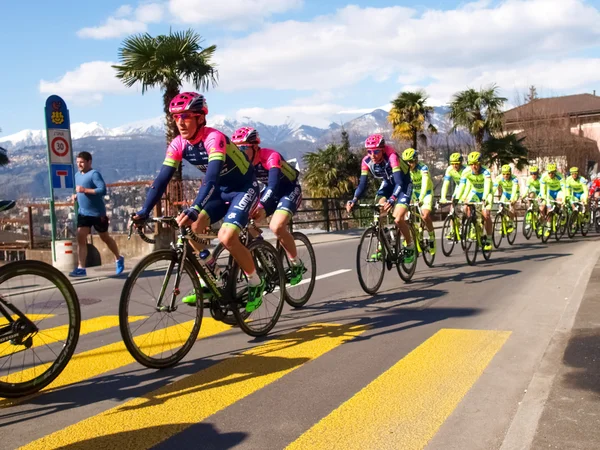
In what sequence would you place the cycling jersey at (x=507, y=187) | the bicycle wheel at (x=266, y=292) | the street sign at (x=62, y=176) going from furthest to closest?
the cycling jersey at (x=507, y=187), the street sign at (x=62, y=176), the bicycle wheel at (x=266, y=292)

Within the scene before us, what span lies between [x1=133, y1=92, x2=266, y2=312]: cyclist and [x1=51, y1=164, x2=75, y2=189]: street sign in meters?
7.85

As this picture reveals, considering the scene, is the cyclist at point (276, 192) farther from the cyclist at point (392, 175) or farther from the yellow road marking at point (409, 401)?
the yellow road marking at point (409, 401)

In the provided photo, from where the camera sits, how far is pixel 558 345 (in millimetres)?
5527

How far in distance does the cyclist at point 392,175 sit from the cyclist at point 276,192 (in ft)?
4.33

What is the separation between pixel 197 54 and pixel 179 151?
16.8 meters

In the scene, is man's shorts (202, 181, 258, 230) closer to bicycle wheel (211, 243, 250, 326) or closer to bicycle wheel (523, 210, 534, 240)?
bicycle wheel (211, 243, 250, 326)

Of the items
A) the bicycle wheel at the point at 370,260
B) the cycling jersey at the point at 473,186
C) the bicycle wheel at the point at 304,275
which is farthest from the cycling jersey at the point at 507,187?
the bicycle wheel at the point at 304,275

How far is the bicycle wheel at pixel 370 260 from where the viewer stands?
8906mm

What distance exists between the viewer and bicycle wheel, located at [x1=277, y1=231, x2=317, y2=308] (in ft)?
25.4

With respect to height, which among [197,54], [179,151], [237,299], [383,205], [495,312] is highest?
[197,54]

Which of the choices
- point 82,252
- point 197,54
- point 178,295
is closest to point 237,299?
point 178,295

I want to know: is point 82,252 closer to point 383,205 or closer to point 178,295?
point 383,205

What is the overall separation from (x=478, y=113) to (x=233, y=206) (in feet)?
125

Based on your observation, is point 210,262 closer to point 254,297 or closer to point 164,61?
point 254,297
